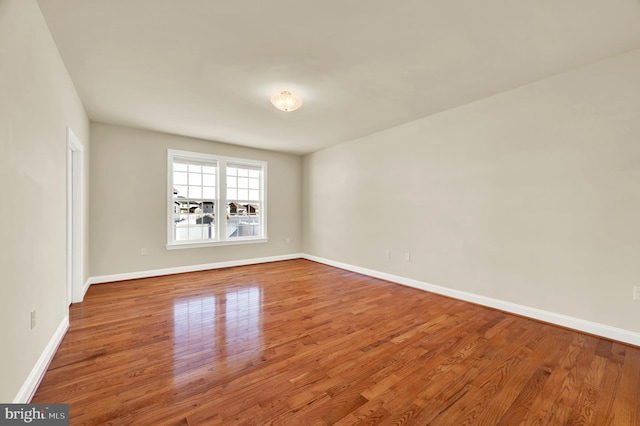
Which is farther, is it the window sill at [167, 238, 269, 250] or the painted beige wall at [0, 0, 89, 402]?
the window sill at [167, 238, 269, 250]

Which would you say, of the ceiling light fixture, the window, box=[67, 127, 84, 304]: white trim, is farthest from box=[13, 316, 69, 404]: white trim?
the ceiling light fixture

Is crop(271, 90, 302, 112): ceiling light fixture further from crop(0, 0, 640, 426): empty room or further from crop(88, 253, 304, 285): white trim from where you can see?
crop(88, 253, 304, 285): white trim

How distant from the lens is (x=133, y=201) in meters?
4.38

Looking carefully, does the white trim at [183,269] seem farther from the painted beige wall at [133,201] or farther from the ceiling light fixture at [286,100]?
the ceiling light fixture at [286,100]

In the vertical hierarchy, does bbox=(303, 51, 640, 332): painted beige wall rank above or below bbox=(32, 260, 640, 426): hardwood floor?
above

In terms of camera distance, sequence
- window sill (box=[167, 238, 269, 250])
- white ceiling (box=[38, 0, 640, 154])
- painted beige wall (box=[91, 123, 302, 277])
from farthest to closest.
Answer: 1. window sill (box=[167, 238, 269, 250])
2. painted beige wall (box=[91, 123, 302, 277])
3. white ceiling (box=[38, 0, 640, 154])

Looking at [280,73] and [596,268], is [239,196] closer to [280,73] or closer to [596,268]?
[280,73]

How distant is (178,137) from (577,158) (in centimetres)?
559

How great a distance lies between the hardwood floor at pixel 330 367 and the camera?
151 cm

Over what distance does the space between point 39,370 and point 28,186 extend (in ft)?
4.02

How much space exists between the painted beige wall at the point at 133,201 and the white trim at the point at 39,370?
2.07 meters

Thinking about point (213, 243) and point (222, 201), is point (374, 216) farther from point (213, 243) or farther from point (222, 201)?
point (213, 243)

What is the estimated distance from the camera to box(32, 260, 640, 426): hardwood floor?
4.94ft

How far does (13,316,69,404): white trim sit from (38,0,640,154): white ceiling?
2407 millimetres
